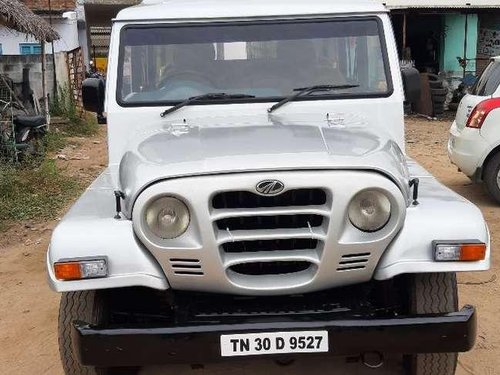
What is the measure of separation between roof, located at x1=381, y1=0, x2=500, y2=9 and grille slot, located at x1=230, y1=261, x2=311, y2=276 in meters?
14.0

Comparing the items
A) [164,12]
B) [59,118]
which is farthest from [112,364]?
[59,118]

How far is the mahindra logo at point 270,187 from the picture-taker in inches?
108

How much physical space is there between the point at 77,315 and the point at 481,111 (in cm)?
533

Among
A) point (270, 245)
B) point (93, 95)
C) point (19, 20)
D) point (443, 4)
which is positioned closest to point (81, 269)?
point (270, 245)

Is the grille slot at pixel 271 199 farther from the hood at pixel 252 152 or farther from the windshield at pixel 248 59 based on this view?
the windshield at pixel 248 59

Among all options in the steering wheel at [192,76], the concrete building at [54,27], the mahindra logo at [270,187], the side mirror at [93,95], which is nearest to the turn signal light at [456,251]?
the mahindra logo at [270,187]

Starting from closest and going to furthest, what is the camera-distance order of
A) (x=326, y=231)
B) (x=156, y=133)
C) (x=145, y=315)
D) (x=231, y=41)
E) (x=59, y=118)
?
1. (x=326, y=231)
2. (x=145, y=315)
3. (x=156, y=133)
4. (x=231, y=41)
5. (x=59, y=118)

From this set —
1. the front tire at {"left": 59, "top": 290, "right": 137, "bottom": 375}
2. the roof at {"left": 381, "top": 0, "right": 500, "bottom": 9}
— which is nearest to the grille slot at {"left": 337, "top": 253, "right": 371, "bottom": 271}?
the front tire at {"left": 59, "top": 290, "right": 137, "bottom": 375}

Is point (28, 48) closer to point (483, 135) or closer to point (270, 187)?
point (483, 135)

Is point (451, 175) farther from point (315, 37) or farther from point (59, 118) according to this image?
point (59, 118)

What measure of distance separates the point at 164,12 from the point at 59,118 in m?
10.7

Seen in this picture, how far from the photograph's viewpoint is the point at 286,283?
2904 mm

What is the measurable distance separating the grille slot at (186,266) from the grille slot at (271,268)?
0.19 m

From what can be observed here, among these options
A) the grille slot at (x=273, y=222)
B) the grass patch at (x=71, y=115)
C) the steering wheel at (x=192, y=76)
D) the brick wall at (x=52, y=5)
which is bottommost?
the grass patch at (x=71, y=115)
